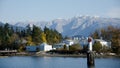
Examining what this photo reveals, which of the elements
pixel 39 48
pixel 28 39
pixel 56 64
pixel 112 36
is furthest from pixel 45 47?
pixel 56 64

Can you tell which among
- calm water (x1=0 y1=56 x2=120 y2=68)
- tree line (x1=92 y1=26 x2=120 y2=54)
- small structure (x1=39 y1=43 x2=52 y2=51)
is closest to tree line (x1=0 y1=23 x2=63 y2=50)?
small structure (x1=39 y1=43 x2=52 y2=51)

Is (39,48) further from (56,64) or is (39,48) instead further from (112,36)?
(56,64)

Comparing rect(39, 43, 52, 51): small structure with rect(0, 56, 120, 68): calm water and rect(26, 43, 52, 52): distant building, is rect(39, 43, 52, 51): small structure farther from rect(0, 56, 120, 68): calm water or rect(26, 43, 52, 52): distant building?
rect(0, 56, 120, 68): calm water

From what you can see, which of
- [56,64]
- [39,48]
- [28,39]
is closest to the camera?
[56,64]

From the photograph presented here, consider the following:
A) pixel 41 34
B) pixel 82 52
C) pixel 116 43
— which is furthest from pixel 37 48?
pixel 116 43

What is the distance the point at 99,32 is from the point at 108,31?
36.2ft

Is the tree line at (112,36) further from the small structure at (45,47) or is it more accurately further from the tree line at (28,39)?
the small structure at (45,47)

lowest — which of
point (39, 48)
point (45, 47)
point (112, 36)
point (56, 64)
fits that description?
point (56, 64)

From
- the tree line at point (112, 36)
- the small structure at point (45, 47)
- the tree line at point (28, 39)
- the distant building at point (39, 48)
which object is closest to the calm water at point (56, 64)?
the tree line at point (112, 36)

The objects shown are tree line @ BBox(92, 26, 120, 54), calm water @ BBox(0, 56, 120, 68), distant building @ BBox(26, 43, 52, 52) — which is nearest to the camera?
calm water @ BBox(0, 56, 120, 68)

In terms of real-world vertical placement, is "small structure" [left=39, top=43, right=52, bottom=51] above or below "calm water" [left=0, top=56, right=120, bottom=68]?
above

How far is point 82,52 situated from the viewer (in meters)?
71.8

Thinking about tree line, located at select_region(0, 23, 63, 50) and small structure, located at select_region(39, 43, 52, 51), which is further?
tree line, located at select_region(0, 23, 63, 50)

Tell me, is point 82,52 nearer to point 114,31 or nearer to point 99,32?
point 114,31
